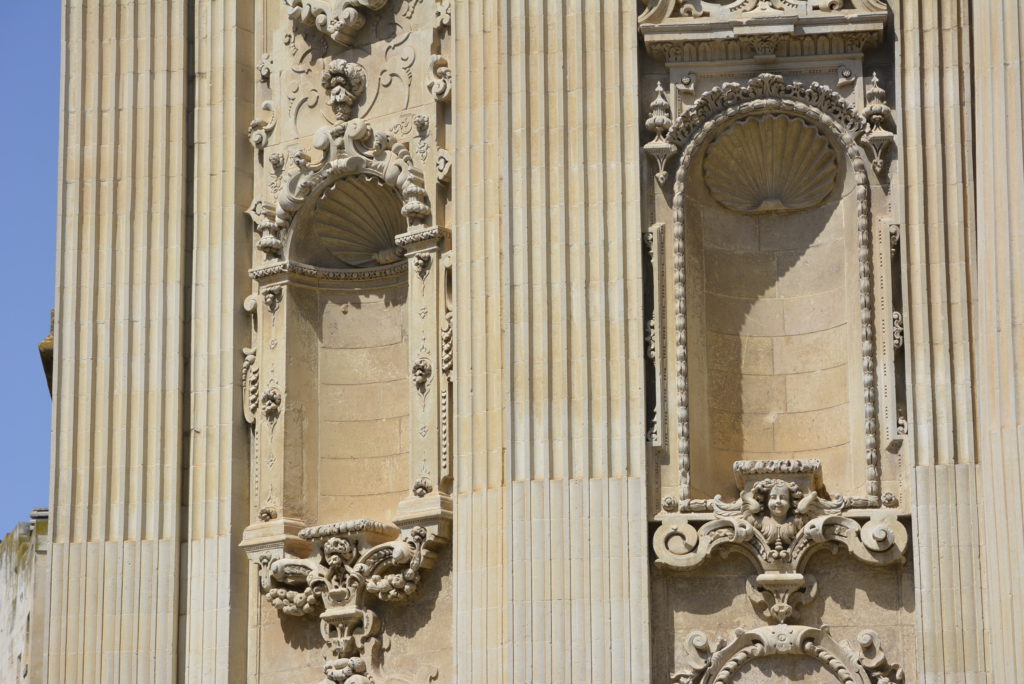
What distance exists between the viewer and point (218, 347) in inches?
961

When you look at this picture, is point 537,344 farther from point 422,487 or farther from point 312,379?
point 312,379

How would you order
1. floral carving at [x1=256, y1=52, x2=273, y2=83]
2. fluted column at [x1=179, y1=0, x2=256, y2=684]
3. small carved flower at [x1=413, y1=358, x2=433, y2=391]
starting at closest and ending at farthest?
small carved flower at [x1=413, y1=358, x2=433, y2=391] → fluted column at [x1=179, y1=0, x2=256, y2=684] → floral carving at [x1=256, y1=52, x2=273, y2=83]

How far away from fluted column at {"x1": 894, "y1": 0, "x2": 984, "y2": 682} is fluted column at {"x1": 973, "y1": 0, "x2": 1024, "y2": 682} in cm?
18

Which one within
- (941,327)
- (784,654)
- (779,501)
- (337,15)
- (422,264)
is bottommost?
(784,654)

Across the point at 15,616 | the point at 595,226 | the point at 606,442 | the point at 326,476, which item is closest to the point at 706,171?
the point at 595,226

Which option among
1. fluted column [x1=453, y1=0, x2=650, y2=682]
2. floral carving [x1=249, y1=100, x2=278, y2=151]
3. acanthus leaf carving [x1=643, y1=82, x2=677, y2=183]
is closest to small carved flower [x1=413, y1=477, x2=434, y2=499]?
fluted column [x1=453, y1=0, x2=650, y2=682]

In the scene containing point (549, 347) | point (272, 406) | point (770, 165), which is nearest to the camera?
point (549, 347)

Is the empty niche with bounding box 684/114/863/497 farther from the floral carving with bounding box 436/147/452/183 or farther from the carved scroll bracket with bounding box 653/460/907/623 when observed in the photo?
the floral carving with bounding box 436/147/452/183

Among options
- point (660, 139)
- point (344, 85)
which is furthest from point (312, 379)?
point (660, 139)

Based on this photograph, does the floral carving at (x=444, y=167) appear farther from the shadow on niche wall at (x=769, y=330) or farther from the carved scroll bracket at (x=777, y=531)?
the carved scroll bracket at (x=777, y=531)

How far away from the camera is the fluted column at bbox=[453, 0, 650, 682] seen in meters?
21.9

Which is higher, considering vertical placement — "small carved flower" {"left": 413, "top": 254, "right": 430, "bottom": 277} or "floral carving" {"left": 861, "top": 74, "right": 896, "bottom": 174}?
"floral carving" {"left": 861, "top": 74, "right": 896, "bottom": 174}

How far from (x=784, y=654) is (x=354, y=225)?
596 cm

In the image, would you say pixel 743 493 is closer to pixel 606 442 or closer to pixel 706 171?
pixel 606 442
